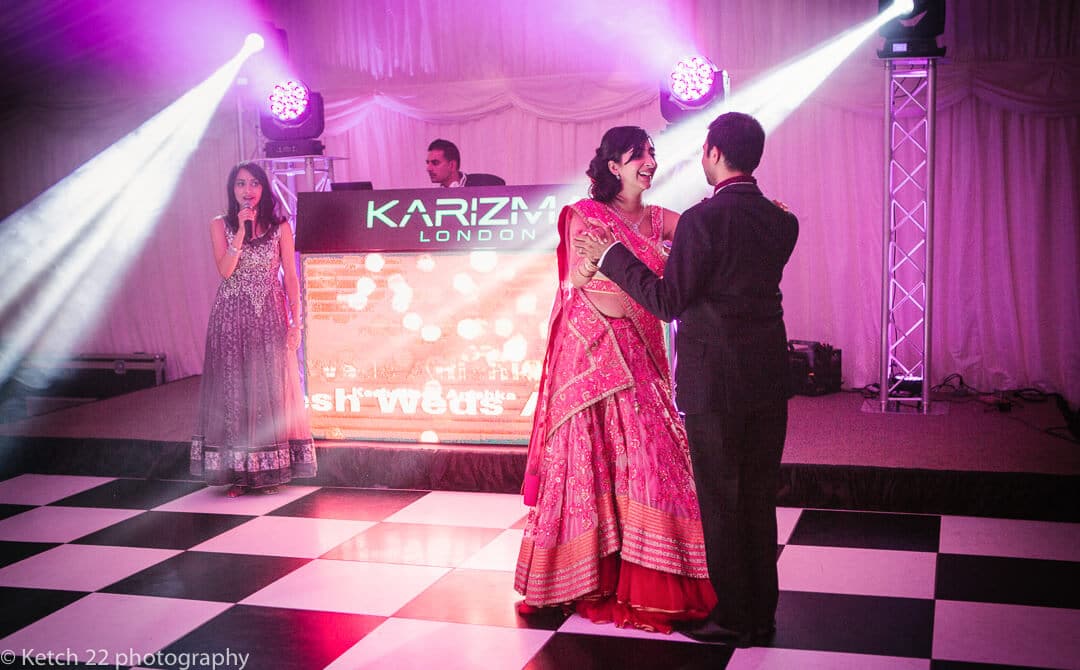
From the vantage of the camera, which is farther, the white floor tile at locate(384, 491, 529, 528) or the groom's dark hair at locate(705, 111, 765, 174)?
the white floor tile at locate(384, 491, 529, 528)

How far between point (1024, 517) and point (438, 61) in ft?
18.6

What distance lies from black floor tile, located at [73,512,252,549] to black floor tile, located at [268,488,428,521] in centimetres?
25

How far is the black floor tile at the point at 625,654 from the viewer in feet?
9.40

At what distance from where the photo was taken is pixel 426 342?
16.6 ft

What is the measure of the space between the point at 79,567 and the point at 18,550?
1.52ft

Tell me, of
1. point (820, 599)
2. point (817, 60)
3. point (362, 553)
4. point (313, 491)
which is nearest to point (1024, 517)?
point (820, 599)

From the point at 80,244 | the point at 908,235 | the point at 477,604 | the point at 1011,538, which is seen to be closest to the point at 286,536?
the point at 477,604

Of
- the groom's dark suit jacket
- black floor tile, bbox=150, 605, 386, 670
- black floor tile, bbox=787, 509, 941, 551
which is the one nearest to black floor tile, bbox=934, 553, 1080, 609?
black floor tile, bbox=787, 509, 941, 551

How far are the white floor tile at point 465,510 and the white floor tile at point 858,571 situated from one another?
50.1 inches

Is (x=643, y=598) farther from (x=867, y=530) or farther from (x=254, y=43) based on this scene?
(x=254, y=43)

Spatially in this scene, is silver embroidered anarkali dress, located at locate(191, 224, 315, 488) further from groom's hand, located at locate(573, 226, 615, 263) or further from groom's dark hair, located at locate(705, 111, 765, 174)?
groom's dark hair, located at locate(705, 111, 765, 174)

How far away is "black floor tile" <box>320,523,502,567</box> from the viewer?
392 centimetres

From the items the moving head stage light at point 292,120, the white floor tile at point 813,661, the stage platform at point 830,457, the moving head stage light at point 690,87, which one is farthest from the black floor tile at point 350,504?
the moving head stage light at point 292,120

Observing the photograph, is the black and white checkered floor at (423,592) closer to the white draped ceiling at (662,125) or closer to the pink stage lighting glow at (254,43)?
the white draped ceiling at (662,125)
